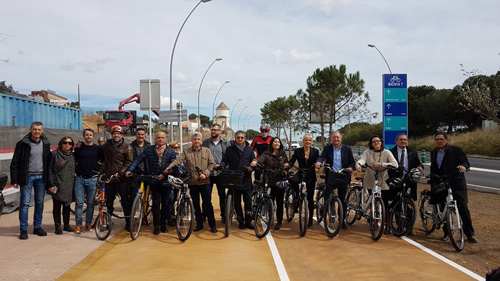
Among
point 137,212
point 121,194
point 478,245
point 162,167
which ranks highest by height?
point 162,167

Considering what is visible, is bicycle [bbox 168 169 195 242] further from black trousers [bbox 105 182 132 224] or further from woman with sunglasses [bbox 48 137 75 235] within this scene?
woman with sunglasses [bbox 48 137 75 235]

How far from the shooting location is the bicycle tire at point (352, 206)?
796 centimetres

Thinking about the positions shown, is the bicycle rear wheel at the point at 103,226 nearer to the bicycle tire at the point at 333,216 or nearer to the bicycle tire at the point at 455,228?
the bicycle tire at the point at 333,216

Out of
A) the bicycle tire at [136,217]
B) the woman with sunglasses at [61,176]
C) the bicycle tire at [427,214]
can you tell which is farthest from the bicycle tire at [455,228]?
the woman with sunglasses at [61,176]

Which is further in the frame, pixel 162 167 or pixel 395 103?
pixel 395 103

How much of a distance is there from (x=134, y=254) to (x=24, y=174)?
231cm

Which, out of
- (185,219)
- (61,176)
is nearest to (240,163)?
(185,219)

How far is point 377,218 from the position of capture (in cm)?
692

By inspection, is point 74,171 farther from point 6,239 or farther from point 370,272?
point 370,272

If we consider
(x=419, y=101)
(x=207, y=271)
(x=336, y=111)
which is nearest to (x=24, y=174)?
(x=207, y=271)

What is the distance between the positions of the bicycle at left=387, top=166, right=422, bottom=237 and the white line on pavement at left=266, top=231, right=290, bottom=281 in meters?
2.16

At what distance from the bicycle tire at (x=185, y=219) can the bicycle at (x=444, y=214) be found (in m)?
3.92

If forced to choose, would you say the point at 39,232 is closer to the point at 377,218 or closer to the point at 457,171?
the point at 377,218

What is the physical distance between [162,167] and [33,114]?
1719 cm
